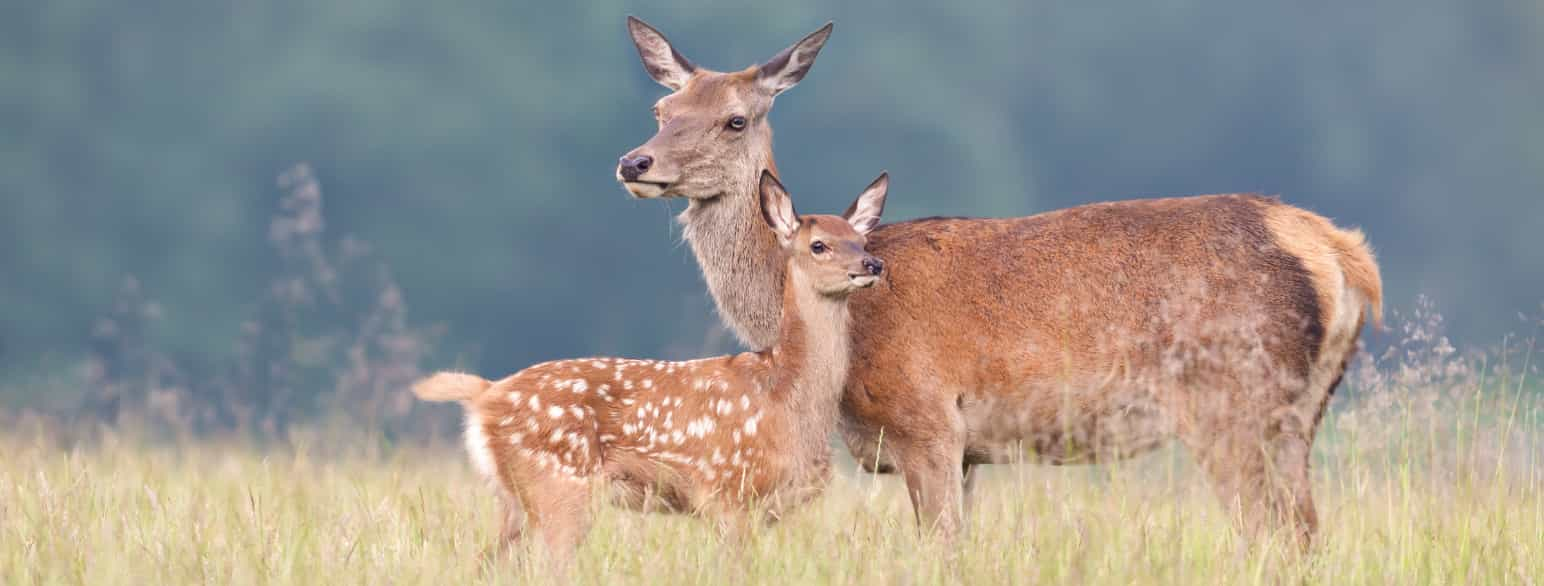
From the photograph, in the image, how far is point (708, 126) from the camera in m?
7.01

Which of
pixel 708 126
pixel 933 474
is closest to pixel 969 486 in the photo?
pixel 933 474

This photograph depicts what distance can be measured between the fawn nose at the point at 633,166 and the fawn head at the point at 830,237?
452 mm

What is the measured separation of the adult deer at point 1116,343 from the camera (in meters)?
6.50

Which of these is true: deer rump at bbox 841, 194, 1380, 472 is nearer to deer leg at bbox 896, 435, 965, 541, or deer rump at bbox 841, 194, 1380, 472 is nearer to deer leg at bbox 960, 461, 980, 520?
deer leg at bbox 896, 435, 965, 541

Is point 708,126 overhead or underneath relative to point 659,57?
underneath

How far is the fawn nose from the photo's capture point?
21.9 feet

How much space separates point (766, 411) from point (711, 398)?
0.20m

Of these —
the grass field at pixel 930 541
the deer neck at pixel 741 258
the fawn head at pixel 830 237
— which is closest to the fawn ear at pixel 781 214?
the fawn head at pixel 830 237

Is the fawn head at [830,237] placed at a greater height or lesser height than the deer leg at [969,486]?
greater

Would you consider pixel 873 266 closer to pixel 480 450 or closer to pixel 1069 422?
pixel 1069 422

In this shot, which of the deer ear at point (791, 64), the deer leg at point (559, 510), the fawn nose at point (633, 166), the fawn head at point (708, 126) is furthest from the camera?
the deer ear at point (791, 64)

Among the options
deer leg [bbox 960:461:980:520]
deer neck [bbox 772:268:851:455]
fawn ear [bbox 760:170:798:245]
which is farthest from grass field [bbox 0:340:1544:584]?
fawn ear [bbox 760:170:798:245]

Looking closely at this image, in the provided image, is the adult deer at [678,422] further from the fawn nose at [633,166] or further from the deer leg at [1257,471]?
the deer leg at [1257,471]

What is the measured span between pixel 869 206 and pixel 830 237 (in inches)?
15.6
